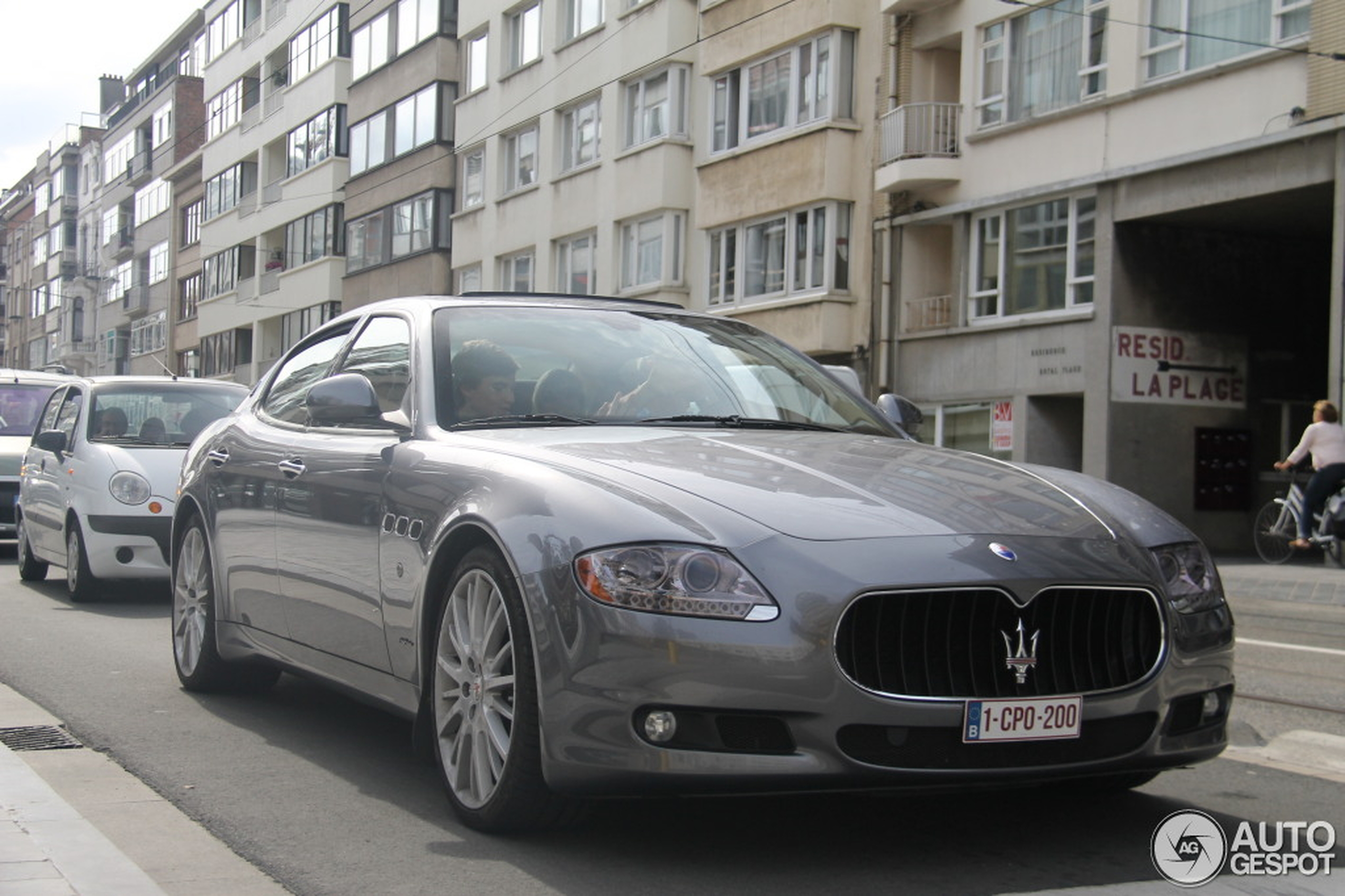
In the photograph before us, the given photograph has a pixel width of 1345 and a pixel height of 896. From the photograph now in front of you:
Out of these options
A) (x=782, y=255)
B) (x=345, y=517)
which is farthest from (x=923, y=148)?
(x=345, y=517)

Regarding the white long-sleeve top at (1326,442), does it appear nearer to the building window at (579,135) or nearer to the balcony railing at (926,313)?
the balcony railing at (926,313)

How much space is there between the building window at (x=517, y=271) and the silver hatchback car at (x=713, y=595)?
3380cm

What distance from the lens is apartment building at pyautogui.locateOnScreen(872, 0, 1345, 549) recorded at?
21344mm

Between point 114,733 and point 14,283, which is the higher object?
point 14,283

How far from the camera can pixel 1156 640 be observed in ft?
14.5

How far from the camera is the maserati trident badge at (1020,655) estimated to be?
4164 mm

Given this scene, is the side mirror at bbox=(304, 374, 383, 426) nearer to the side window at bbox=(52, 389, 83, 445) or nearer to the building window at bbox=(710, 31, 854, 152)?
the side window at bbox=(52, 389, 83, 445)

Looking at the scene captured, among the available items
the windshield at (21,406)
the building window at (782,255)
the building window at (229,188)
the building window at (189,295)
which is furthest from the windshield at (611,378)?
the building window at (189,295)

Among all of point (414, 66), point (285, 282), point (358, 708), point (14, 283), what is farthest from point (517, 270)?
point (14, 283)

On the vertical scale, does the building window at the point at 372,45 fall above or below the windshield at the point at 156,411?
above

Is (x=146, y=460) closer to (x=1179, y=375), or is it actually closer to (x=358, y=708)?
(x=358, y=708)

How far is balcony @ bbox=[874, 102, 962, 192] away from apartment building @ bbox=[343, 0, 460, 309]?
61.4ft

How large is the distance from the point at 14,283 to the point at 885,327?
9311 centimetres

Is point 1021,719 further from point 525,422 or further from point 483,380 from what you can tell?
point 483,380
